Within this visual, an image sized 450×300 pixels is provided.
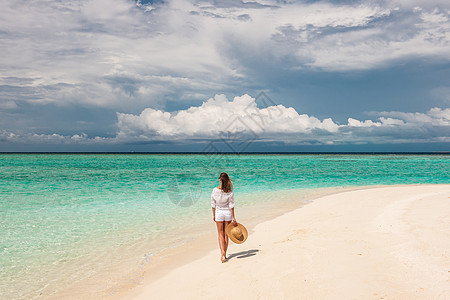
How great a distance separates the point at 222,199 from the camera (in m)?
7.57

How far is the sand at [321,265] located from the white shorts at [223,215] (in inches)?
45.6

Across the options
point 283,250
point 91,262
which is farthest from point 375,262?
point 91,262

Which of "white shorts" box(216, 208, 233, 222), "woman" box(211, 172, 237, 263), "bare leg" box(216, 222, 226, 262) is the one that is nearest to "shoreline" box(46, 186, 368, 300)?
"bare leg" box(216, 222, 226, 262)

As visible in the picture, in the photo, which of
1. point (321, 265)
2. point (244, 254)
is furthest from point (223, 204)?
point (321, 265)

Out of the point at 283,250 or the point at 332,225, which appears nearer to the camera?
the point at 283,250

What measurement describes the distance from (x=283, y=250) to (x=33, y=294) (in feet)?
20.4

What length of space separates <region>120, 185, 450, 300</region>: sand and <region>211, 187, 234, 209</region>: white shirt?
59.3 inches

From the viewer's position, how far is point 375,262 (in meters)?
6.78

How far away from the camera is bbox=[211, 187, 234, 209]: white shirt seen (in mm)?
7539

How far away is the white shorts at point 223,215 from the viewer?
7676 mm

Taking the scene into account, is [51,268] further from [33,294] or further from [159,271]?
[159,271]

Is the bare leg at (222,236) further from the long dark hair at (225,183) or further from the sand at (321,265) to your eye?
the long dark hair at (225,183)

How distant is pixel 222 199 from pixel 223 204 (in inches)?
6.0

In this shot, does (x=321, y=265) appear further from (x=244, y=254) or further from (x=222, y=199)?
(x=222, y=199)
